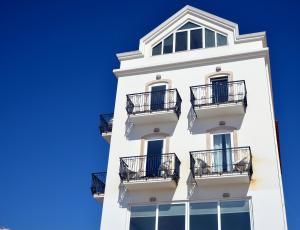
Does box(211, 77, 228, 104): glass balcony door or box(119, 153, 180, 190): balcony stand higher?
box(211, 77, 228, 104): glass balcony door

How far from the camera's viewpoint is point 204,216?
16438 millimetres

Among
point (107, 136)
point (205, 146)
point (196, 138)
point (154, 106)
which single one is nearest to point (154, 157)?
point (196, 138)

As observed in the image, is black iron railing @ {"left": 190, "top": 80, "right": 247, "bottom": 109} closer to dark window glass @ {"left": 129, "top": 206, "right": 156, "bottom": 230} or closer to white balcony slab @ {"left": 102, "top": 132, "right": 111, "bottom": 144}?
white balcony slab @ {"left": 102, "top": 132, "right": 111, "bottom": 144}

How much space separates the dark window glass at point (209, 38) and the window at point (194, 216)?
8722 millimetres

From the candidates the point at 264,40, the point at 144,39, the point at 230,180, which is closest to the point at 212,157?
the point at 230,180

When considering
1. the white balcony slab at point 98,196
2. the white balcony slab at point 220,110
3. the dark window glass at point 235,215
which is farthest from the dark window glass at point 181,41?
the dark window glass at point 235,215

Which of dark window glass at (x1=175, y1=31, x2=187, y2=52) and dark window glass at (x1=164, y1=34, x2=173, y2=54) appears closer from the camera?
dark window glass at (x1=175, y1=31, x2=187, y2=52)

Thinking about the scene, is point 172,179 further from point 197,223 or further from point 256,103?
point 256,103

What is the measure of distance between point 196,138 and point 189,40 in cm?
624

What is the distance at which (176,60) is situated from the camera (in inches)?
837

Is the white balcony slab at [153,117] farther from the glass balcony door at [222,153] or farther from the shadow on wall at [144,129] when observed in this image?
the glass balcony door at [222,153]

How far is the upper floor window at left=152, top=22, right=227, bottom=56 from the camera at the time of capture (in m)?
21.5

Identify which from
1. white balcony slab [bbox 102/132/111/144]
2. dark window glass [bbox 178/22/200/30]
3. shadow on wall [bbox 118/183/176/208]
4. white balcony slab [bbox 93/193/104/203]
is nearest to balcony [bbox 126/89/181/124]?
white balcony slab [bbox 102/132/111/144]

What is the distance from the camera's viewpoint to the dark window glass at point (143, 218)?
16984 mm
